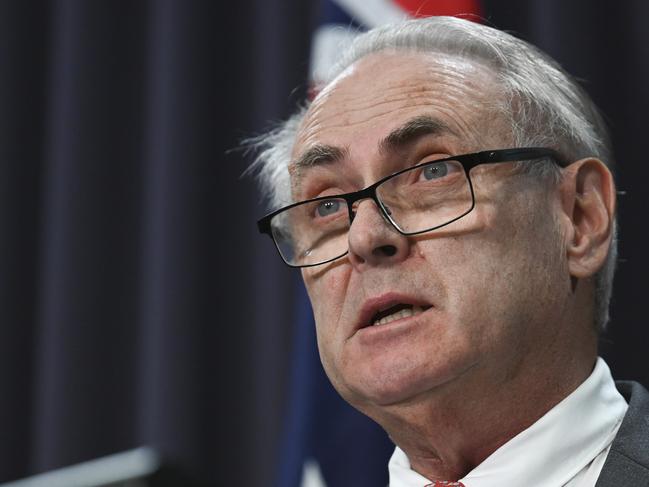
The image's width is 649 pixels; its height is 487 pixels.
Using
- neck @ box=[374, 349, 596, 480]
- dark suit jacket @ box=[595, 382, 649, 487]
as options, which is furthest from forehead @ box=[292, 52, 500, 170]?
dark suit jacket @ box=[595, 382, 649, 487]

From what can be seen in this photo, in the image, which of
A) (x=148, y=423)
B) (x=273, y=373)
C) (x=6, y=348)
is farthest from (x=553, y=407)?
(x=6, y=348)

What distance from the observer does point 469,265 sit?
126 centimetres

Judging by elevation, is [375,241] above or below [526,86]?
below

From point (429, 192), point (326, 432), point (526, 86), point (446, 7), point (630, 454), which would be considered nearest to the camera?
point (630, 454)

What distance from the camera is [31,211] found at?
2.70 m

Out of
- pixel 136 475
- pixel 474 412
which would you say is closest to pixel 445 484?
pixel 474 412

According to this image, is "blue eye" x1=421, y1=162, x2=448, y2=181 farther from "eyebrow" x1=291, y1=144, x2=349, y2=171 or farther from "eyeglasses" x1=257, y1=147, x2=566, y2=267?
"eyebrow" x1=291, y1=144, x2=349, y2=171

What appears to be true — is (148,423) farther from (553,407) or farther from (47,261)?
(553,407)

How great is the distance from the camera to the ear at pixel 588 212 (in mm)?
1370

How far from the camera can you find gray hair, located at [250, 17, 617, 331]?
55.4 inches

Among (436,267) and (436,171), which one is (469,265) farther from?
(436,171)

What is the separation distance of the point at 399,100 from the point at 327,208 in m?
0.22

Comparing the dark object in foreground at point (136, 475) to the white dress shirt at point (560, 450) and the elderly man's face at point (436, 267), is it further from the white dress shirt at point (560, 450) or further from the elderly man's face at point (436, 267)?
the white dress shirt at point (560, 450)

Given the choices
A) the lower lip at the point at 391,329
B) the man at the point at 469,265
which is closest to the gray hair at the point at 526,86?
the man at the point at 469,265
